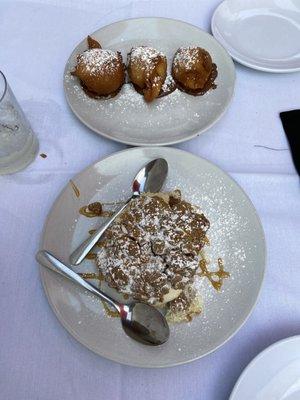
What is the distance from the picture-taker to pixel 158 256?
69 centimetres

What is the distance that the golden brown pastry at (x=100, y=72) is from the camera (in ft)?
2.98

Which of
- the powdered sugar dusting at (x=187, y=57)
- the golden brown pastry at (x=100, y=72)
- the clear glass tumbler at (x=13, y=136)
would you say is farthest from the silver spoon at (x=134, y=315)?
the powdered sugar dusting at (x=187, y=57)

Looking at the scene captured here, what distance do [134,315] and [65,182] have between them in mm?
341

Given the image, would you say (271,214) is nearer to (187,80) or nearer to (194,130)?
(194,130)

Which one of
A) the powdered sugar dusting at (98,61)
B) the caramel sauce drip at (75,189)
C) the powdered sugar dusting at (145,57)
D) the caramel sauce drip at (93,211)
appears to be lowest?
the caramel sauce drip at (93,211)

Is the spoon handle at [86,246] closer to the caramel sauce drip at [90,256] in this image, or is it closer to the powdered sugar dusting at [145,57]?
the caramel sauce drip at [90,256]

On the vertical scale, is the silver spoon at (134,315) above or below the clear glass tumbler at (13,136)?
below

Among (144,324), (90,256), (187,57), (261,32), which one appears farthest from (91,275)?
(261,32)

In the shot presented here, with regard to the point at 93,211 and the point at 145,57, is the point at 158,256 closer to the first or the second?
the point at 93,211

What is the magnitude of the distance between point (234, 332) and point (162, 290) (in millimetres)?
131

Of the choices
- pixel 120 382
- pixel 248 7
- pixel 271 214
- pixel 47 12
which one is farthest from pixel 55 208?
pixel 248 7

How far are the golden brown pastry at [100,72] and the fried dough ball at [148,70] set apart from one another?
33 millimetres

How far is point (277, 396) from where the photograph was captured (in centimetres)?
60

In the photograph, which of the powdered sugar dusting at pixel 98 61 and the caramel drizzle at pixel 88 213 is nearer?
the caramel drizzle at pixel 88 213
